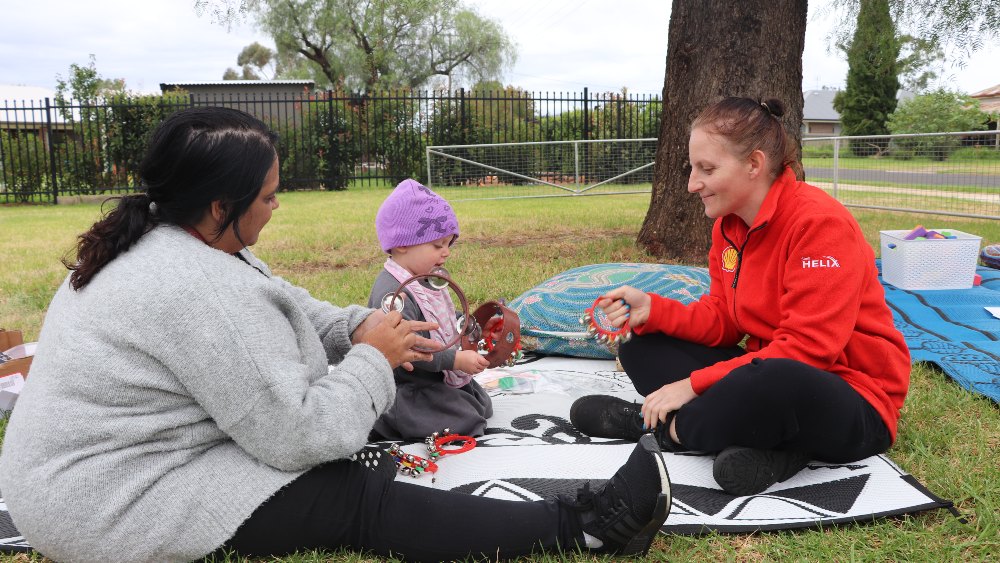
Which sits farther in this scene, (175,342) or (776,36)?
(776,36)

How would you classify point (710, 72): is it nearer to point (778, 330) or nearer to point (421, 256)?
point (421, 256)

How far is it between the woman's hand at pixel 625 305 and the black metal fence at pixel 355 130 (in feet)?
49.3

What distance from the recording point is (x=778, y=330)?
7.87 feet

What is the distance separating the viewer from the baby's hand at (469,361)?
2.70m

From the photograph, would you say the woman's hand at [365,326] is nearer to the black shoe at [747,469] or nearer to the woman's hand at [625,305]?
the woman's hand at [625,305]

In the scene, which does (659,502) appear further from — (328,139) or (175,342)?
(328,139)

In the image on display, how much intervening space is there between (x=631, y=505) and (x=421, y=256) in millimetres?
1414

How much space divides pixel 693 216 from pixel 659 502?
183 inches

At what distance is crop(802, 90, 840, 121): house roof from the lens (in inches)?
2328

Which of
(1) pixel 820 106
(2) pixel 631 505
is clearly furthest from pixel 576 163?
(1) pixel 820 106

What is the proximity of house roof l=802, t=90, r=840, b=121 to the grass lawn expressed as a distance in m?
50.8

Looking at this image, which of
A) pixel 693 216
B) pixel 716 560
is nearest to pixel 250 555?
pixel 716 560

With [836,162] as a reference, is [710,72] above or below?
above

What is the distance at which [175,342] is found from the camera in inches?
66.5
